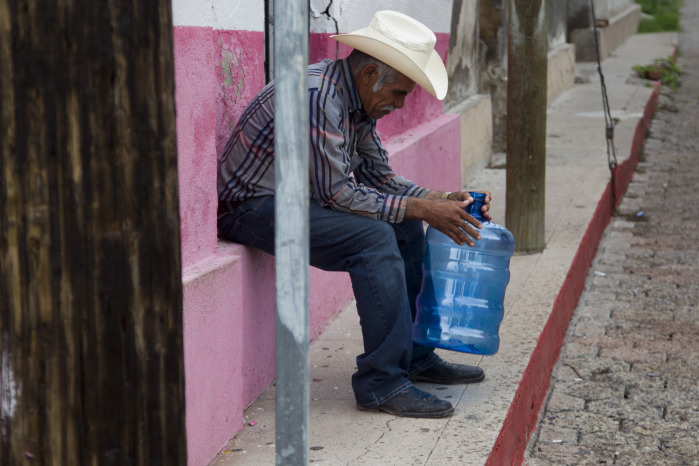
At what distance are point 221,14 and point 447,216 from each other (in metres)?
1.06

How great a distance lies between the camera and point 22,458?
1.89m

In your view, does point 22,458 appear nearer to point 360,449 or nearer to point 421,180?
point 360,449

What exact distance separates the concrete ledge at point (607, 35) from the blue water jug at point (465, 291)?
1136 centimetres

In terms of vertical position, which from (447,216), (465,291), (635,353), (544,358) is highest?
(447,216)

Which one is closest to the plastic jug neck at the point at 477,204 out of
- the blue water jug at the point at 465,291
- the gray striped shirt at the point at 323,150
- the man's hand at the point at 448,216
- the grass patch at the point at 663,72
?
the blue water jug at the point at 465,291

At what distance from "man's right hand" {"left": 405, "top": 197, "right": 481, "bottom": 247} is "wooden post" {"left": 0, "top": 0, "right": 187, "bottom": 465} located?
5.85ft

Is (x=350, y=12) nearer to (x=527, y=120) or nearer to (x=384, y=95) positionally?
(x=527, y=120)

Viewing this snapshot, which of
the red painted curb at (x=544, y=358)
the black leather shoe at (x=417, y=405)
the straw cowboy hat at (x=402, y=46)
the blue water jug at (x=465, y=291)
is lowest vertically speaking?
the red painted curb at (x=544, y=358)

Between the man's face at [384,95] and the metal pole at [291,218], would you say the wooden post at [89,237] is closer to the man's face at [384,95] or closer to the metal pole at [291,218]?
the metal pole at [291,218]

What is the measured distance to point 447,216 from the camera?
11.6 feet

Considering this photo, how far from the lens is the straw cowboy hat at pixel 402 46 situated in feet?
11.6

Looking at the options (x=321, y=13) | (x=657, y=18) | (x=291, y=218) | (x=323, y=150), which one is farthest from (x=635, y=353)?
(x=657, y=18)

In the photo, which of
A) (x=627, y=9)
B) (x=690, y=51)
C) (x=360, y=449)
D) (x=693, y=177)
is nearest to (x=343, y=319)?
(x=360, y=449)

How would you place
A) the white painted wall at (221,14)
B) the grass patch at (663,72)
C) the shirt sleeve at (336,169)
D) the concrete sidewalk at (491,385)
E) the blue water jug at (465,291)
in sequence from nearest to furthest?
1. the white painted wall at (221,14)
2. the concrete sidewalk at (491,385)
3. the shirt sleeve at (336,169)
4. the blue water jug at (465,291)
5. the grass patch at (663,72)
